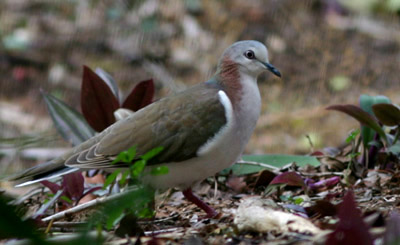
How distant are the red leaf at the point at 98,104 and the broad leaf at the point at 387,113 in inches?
78.4

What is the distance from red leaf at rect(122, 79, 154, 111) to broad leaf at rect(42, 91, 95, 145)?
36 centimetres

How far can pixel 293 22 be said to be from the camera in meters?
8.23

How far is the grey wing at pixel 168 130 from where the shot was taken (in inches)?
137

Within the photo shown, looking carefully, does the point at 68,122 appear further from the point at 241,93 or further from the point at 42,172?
the point at 241,93

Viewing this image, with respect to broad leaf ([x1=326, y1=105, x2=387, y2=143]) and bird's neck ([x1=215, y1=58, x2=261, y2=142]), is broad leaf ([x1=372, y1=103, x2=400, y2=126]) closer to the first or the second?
broad leaf ([x1=326, y1=105, x2=387, y2=143])

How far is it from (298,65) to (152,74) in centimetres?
191

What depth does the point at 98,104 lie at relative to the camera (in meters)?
4.66

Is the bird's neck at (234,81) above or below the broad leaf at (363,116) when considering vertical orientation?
above

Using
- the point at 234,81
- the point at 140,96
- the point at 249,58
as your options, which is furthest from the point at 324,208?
the point at 140,96

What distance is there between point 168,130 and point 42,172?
0.89 metres

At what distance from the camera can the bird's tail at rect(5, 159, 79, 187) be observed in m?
3.73

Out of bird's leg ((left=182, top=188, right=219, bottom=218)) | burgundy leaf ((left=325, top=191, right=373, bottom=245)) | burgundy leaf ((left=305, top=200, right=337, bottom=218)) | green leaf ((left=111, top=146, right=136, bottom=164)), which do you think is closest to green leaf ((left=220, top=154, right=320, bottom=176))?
bird's leg ((left=182, top=188, right=219, bottom=218))

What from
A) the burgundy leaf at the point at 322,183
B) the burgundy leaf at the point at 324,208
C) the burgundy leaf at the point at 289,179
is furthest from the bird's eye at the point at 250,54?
the burgundy leaf at the point at 324,208

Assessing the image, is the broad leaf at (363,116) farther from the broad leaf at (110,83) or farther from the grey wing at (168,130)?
the broad leaf at (110,83)
